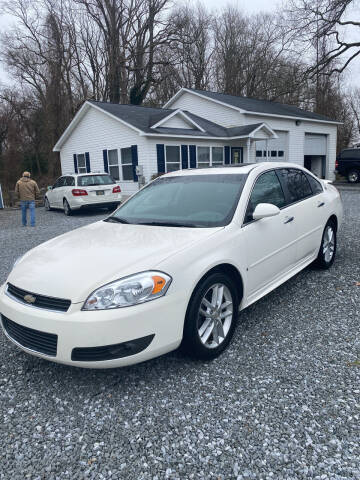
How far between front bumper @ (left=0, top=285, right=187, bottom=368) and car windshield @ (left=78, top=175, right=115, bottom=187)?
10.9 meters

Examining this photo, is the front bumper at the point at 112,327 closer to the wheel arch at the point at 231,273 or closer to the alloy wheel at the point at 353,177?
the wheel arch at the point at 231,273

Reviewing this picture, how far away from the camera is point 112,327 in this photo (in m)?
2.42

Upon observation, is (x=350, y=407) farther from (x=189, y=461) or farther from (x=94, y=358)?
(x=94, y=358)

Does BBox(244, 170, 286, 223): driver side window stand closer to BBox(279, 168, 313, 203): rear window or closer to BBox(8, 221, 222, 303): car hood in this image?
BBox(279, 168, 313, 203): rear window

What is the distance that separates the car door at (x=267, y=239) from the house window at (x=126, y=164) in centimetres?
1397

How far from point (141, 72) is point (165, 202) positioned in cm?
3183

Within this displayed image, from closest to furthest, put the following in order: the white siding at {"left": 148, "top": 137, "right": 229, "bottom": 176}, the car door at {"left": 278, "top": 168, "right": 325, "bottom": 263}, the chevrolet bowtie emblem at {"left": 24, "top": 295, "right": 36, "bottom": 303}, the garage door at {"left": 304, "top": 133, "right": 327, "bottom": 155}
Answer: the chevrolet bowtie emblem at {"left": 24, "top": 295, "right": 36, "bottom": 303} → the car door at {"left": 278, "top": 168, "right": 325, "bottom": 263} → the white siding at {"left": 148, "top": 137, "right": 229, "bottom": 176} → the garage door at {"left": 304, "top": 133, "right": 327, "bottom": 155}

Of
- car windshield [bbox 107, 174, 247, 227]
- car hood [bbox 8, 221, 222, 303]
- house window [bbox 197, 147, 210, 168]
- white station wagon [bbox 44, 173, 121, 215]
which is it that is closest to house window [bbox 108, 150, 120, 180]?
house window [bbox 197, 147, 210, 168]

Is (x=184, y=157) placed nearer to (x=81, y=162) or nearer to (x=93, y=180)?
(x=93, y=180)

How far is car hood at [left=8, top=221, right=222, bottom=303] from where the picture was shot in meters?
2.60

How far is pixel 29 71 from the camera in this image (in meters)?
29.1

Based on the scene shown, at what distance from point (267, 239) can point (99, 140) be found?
16971 millimetres

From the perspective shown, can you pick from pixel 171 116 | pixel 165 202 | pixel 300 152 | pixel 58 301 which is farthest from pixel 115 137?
pixel 58 301

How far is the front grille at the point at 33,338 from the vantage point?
2.54 metres
